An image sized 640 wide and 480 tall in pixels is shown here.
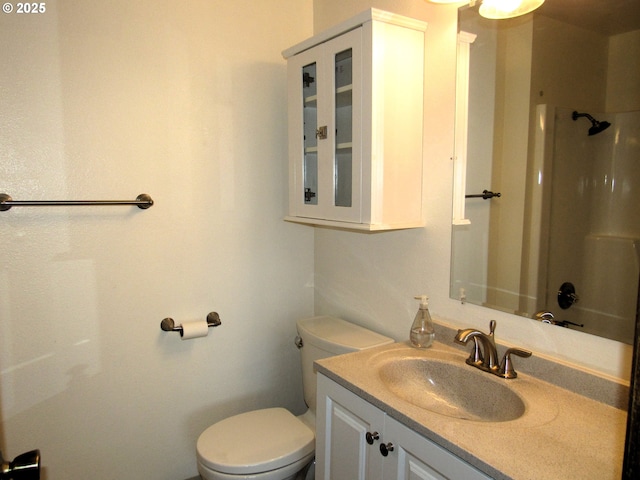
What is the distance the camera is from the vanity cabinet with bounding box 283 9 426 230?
4.73ft

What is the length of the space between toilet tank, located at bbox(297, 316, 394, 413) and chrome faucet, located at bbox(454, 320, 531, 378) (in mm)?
393

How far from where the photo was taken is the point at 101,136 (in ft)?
5.46

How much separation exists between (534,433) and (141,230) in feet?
4.90

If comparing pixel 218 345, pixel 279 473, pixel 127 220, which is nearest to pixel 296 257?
pixel 218 345

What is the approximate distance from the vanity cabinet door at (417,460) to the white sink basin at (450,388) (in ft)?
0.42

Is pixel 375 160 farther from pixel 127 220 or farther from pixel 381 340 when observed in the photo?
pixel 127 220

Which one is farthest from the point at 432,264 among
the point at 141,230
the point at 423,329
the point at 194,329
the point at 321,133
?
the point at 141,230

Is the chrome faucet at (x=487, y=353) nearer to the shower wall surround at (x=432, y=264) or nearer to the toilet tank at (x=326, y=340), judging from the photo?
the shower wall surround at (x=432, y=264)

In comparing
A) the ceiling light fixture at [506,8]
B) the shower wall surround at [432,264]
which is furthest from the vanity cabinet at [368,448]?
the ceiling light fixture at [506,8]

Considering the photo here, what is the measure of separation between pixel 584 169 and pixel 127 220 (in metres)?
1.56

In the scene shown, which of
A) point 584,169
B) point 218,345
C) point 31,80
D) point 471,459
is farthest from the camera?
point 218,345

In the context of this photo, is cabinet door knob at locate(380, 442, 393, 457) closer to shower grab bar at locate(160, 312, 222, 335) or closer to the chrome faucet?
the chrome faucet

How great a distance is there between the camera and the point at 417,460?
1.04 m

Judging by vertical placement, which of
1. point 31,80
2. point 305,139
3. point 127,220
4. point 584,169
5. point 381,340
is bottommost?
point 381,340
